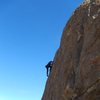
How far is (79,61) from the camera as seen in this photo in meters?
25.6

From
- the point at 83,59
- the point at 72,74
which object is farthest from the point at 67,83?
the point at 83,59

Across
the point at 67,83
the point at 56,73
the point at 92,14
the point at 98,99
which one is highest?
the point at 92,14

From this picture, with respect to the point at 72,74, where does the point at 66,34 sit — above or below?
above

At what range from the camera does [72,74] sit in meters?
26.1

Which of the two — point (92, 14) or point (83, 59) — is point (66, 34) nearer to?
point (92, 14)

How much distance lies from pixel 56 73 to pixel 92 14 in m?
6.59

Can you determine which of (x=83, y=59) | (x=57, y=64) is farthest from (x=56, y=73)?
(x=83, y=59)

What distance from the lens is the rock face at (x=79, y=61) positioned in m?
23.5

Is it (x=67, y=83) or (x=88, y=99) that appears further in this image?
(x=67, y=83)

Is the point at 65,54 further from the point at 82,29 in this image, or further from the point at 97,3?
the point at 97,3

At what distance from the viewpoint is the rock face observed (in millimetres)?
23531

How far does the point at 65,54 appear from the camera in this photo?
29125 millimetres

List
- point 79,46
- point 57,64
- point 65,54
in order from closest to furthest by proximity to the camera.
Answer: point 79,46
point 65,54
point 57,64

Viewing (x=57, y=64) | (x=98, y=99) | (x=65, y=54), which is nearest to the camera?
(x=98, y=99)
